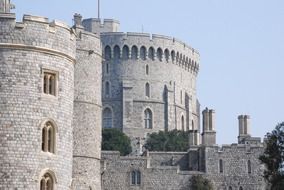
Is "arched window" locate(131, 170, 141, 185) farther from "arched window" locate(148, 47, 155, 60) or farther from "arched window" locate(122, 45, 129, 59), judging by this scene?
"arched window" locate(148, 47, 155, 60)

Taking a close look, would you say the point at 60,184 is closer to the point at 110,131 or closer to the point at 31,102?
the point at 31,102

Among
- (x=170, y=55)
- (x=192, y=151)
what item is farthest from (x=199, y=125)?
(x=192, y=151)

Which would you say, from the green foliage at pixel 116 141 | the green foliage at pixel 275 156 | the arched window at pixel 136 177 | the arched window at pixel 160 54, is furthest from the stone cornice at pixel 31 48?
the arched window at pixel 160 54

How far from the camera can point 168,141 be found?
274 feet

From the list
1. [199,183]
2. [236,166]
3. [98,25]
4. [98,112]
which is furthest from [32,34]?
[98,25]

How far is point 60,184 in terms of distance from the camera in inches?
1375

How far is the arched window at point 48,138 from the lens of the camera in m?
34.8

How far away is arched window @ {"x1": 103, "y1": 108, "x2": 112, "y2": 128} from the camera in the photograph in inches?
3585

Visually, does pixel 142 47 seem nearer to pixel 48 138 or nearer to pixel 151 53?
pixel 151 53

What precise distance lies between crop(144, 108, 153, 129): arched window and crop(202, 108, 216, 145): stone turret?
70.2 ft

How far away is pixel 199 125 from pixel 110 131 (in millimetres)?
20287

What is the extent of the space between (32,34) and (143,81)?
57808 mm

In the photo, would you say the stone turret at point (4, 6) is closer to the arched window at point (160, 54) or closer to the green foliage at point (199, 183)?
the green foliage at point (199, 183)

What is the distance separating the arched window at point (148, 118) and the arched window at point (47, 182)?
57.3 metres
